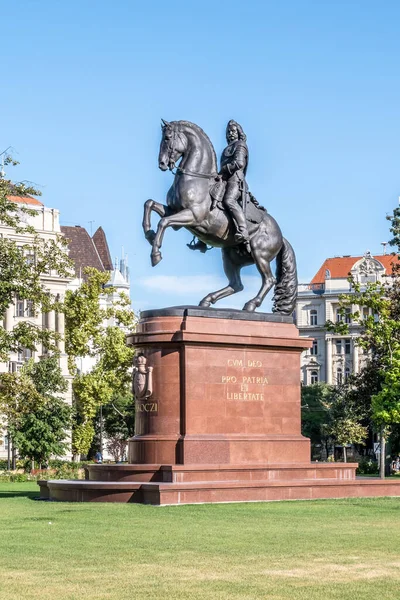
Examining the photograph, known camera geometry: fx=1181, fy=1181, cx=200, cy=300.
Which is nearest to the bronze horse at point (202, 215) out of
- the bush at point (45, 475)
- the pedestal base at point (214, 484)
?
the pedestal base at point (214, 484)

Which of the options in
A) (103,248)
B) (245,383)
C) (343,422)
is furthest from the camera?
(103,248)

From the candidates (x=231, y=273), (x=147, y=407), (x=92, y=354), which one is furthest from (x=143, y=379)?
(x=92, y=354)

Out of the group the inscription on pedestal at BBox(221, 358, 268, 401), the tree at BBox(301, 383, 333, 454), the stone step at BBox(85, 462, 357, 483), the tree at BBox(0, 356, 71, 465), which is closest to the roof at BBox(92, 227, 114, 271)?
the tree at BBox(301, 383, 333, 454)

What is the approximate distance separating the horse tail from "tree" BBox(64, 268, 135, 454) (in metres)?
34.0

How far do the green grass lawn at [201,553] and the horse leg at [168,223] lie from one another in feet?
20.0

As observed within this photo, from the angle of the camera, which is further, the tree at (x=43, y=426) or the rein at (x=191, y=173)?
the tree at (x=43, y=426)

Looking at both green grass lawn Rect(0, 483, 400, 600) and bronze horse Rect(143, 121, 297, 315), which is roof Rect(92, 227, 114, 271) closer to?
bronze horse Rect(143, 121, 297, 315)

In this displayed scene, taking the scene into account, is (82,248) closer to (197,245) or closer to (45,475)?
(45,475)

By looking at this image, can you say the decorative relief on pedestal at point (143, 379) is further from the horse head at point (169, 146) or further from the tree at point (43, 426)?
the tree at point (43, 426)

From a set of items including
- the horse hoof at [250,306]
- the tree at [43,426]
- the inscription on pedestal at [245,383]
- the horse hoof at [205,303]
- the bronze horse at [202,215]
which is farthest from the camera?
the tree at [43,426]

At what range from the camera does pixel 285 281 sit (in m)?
27.6

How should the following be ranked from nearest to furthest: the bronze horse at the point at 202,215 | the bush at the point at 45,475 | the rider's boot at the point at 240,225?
the bronze horse at the point at 202,215
the rider's boot at the point at 240,225
the bush at the point at 45,475

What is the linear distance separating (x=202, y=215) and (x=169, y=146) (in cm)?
163

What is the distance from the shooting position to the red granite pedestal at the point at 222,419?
2289cm
